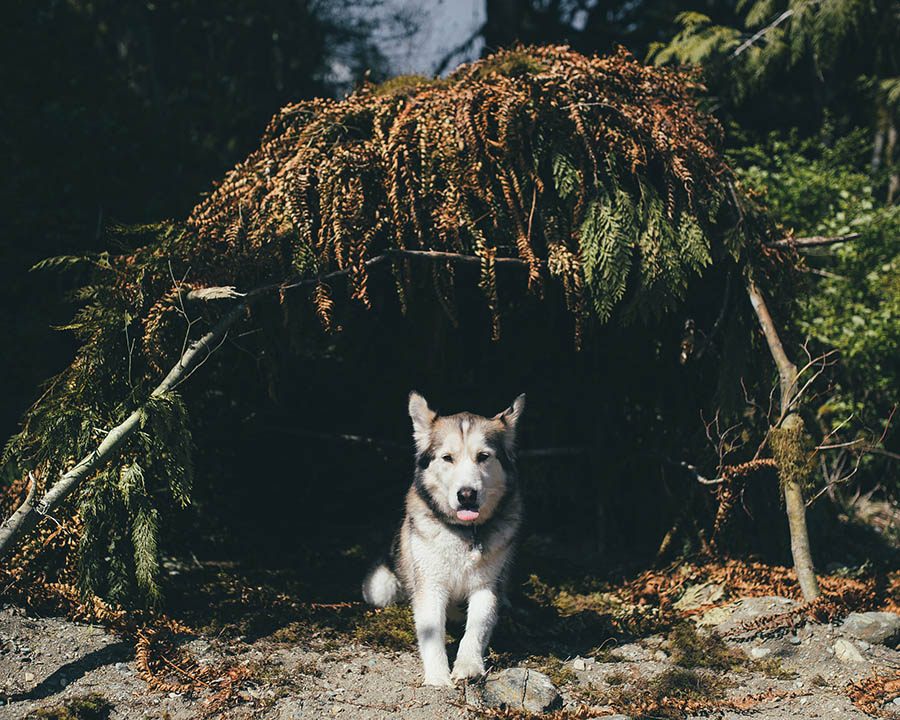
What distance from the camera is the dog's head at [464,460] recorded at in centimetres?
398

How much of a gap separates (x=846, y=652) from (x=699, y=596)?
1167 millimetres

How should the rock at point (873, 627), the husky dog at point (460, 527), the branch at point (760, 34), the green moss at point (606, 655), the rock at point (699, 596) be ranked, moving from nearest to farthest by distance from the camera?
the husky dog at point (460, 527) < the rock at point (873, 627) < the green moss at point (606, 655) < the rock at point (699, 596) < the branch at point (760, 34)

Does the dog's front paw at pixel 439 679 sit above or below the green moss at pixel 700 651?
above

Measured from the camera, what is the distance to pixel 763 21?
892cm

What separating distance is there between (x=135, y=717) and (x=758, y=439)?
434 cm

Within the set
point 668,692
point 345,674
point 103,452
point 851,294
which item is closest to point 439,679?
point 345,674

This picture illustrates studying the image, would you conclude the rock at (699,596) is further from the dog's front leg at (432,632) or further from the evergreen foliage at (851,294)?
the evergreen foliage at (851,294)

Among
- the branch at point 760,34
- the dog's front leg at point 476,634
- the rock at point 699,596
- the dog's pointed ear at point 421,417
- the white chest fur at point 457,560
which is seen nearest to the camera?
the dog's front leg at point 476,634

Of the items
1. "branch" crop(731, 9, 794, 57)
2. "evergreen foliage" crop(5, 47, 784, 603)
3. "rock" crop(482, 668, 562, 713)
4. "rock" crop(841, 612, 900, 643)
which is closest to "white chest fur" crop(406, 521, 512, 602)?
"rock" crop(482, 668, 562, 713)

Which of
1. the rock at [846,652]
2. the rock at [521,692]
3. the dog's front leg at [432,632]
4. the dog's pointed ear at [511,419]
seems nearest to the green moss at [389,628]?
the dog's front leg at [432,632]

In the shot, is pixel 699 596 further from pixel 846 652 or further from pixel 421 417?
pixel 421 417

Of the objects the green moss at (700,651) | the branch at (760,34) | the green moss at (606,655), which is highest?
the branch at (760,34)

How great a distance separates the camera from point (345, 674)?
4.05m

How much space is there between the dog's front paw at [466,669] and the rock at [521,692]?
6 centimetres
